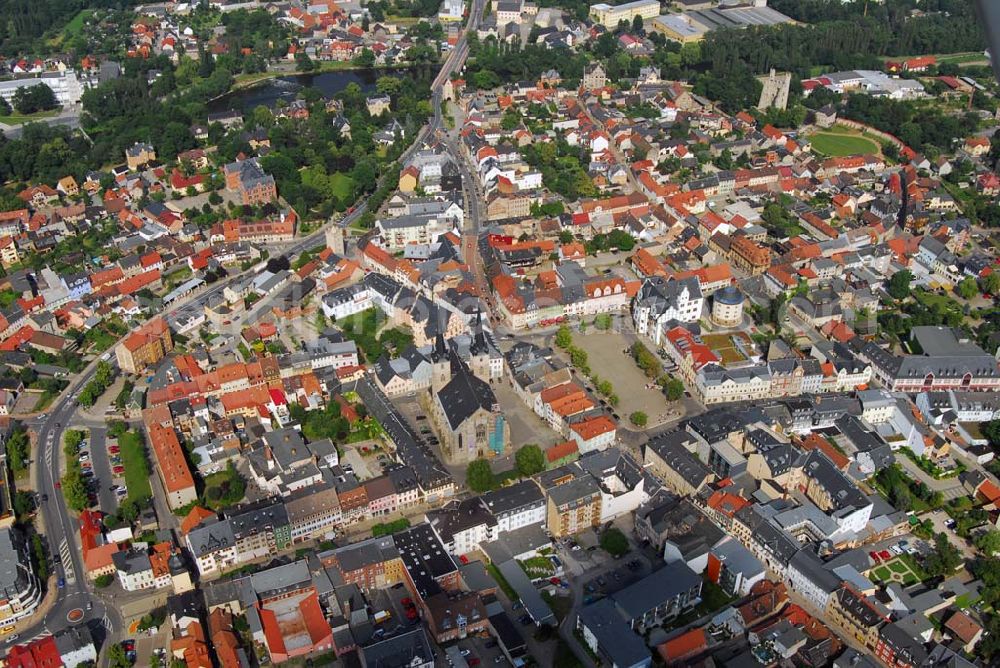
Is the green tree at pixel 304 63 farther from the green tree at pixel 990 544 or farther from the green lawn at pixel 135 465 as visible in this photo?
the green tree at pixel 990 544

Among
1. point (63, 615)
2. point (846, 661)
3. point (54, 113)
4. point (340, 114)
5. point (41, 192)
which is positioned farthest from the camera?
point (54, 113)

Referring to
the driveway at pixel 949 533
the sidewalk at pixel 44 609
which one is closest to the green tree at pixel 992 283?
the driveway at pixel 949 533

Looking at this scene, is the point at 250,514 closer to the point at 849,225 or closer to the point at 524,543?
the point at 524,543

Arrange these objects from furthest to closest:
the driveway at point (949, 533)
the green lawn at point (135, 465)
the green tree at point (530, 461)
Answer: the green tree at point (530, 461) → the green lawn at point (135, 465) → the driveway at point (949, 533)

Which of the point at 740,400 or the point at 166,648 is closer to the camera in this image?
the point at 166,648

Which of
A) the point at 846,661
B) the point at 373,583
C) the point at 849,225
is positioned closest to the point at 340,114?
the point at 849,225

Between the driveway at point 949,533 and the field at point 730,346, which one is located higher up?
the field at point 730,346
